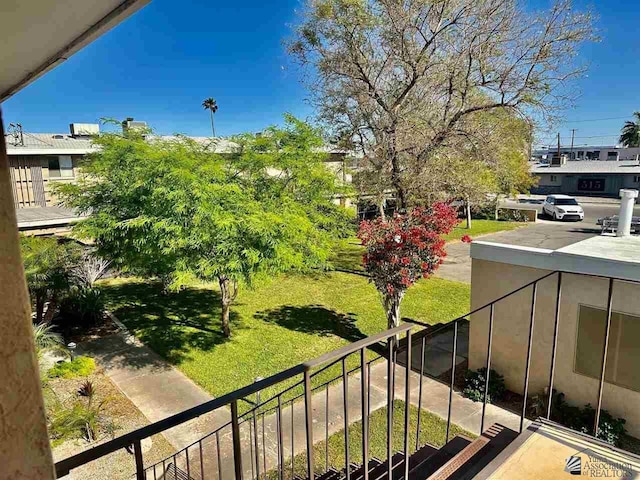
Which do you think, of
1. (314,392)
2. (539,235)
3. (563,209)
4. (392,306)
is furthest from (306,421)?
(563,209)

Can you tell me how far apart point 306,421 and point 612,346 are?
585 centimetres

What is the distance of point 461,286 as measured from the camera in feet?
43.4

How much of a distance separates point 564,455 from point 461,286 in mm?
11166

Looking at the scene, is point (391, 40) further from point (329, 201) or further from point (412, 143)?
point (329, 201)

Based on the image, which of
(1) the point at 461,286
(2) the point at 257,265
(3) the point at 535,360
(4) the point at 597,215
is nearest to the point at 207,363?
(2) the point at 257,265

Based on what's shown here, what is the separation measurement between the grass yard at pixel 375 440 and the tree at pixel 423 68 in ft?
23.4

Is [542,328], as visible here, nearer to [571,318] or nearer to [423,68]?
[571,318]

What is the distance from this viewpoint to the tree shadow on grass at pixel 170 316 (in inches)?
366

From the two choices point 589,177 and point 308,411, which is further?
point 589,177

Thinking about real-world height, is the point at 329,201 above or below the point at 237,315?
above

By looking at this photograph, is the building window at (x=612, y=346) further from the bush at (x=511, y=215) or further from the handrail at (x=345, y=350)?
the bush at (x=511, y=215)

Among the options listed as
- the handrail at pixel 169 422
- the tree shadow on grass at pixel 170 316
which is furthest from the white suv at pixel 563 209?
the handrail at pixel 169 422

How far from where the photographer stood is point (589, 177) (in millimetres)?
33188

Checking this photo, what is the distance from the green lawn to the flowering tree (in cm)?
184
